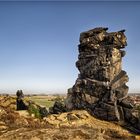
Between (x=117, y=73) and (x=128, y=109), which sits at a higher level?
(x=117, y=73)

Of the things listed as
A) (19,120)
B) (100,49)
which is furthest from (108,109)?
(19,120)

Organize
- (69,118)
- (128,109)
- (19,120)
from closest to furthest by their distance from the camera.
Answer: (19,120)
(69,118)
(128,109)

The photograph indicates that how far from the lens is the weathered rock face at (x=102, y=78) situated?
2329 inches

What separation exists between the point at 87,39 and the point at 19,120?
4378 centimetres

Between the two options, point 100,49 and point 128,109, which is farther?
point 100,49

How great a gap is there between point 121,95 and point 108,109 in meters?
5.10

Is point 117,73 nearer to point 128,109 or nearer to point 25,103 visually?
point 128,109

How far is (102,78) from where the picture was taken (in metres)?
63.3

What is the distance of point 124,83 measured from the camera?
62.7 meters

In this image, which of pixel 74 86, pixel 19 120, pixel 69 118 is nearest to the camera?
pixel 19 120

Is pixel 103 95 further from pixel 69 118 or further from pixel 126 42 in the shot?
pixel 126 42

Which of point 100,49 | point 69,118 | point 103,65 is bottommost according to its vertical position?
point 69,118

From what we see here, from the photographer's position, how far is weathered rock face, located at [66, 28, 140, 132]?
59156 mm

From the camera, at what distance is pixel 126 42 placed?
67562 millimetres
